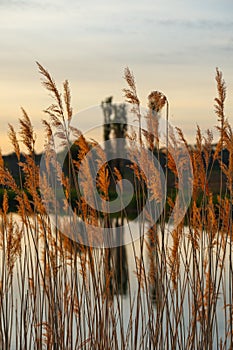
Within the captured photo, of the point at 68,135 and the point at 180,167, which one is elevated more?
the point at 68,135

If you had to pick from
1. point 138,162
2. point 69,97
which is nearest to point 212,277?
point 138,162

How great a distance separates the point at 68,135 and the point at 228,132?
875mm

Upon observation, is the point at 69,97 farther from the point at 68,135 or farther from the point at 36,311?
the point at 36,311

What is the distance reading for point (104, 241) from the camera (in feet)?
10.2

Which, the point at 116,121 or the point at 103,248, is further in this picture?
the point at 116,121

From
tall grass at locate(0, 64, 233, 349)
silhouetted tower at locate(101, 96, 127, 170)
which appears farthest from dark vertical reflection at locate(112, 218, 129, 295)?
silhouetted tower at locate(101, 96, 127, 170)

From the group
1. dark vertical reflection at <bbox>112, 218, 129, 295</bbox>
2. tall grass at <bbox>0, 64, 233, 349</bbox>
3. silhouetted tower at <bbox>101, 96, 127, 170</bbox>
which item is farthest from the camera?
silhouetted tower at <bbox>101, 96, 127, 170</bbox>

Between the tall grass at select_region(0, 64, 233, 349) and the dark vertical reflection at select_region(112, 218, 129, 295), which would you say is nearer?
the tall grass at select_region(0, 64, 233, 349)

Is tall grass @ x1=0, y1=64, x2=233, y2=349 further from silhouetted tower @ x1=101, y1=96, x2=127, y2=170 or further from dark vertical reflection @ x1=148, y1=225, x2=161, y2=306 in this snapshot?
silhouetted tower @ x1=101, y1=96, x2=127, y2=170

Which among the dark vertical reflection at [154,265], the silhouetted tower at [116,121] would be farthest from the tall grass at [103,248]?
the silhouetted tower at [116,121]

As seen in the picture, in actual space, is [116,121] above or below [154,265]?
above

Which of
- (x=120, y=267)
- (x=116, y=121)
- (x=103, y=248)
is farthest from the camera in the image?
(x=116, y=121)

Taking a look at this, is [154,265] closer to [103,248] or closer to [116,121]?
[103,248]

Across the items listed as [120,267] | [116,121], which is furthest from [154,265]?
[116,121]
